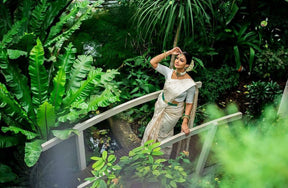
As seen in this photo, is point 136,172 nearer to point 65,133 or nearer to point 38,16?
point 65,133

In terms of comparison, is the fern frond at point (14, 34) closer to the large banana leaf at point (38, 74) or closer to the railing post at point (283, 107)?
the large banana leaf at point (38, 74)

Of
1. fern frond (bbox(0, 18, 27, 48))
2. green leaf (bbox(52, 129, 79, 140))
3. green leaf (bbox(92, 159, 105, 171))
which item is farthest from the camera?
fern frond (bbox(0, 18, 27, 48))

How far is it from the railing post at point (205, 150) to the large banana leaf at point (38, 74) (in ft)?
6.80

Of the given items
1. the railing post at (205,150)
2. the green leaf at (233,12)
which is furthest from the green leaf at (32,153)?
the green leaf at (233,12)

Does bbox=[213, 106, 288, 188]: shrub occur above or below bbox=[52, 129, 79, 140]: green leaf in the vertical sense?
above

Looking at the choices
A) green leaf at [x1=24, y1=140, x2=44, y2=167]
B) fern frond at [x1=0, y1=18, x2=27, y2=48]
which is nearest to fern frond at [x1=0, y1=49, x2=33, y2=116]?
fern frond at [x1=0, y1=18, x2=27, y2=48]

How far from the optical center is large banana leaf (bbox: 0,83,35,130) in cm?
287

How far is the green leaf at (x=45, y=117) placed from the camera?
285 centimetres

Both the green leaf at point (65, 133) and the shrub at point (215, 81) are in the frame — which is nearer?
the green leaf at point (65, 133)

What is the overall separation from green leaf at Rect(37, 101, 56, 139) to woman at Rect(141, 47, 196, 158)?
1173 millimetres

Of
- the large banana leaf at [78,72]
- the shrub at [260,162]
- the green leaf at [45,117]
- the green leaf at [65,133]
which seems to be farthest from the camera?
the large banana leaf at [78,72]

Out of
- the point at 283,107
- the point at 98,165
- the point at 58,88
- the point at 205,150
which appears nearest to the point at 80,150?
the point at 58,88

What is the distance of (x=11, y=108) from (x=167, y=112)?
6.07ft

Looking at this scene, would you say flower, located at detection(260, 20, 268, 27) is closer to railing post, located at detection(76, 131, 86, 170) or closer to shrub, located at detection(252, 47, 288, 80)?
shrub, located at detection(252, 47, 288, 80)
